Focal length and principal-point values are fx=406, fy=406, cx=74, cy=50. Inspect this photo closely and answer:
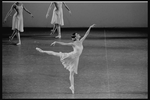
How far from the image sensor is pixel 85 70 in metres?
10.5

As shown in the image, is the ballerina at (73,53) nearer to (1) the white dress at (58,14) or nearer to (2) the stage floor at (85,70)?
(2) the stage floor at (85,70)

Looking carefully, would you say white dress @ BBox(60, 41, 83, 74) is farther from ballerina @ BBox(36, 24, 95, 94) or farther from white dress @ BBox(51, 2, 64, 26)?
white dress @ BBox(51, 2, 64, 26)

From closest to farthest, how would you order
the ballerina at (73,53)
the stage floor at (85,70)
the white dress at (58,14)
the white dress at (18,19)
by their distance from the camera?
the ballerina at (73,53)
the stage floor at (85,70)
the white dress at (18,19)
the white dress at (58,14)

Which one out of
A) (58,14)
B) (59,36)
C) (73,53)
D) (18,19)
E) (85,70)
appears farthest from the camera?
(59,36)

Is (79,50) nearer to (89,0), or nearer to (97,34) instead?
(97,34)

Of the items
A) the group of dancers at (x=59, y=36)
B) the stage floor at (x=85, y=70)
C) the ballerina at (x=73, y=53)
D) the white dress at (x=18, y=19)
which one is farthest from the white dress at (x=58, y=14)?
the ballerina at (x=73, y=53)

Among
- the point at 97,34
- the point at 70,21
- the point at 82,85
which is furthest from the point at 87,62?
the point at 70,21

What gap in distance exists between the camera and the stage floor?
8.85 metres

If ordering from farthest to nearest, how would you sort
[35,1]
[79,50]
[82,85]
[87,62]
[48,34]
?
[35,1], [48,34], [87,62], [82,85], [79,50]

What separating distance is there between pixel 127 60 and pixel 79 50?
341 cm

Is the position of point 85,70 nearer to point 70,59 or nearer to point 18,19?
point 70,59

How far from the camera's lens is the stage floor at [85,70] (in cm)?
885

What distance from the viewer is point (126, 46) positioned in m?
13.3

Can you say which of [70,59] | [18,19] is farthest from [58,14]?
[70,59]
